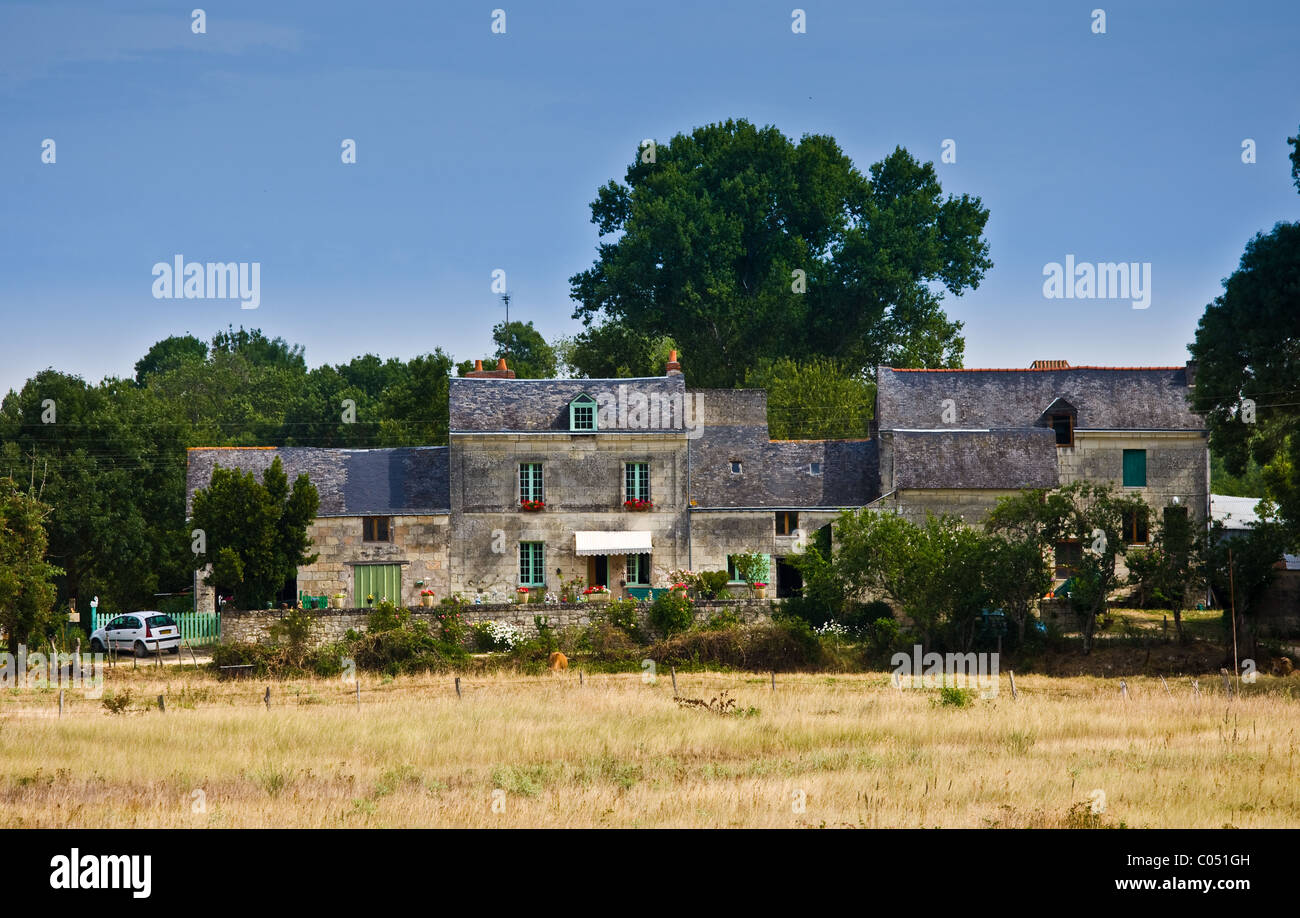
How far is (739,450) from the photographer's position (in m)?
41.8

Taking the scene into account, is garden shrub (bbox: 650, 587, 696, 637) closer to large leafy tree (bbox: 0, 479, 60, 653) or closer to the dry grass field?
the dry grass field

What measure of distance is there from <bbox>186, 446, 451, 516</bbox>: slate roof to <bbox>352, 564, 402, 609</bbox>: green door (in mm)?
1546

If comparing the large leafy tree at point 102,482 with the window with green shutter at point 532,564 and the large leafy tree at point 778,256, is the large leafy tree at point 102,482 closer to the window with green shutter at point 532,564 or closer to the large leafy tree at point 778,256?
the window with green shutter at point 532,564

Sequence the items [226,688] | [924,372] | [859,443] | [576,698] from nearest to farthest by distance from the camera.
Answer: [576,698]
[226,688]
[859,443]
[924,372]

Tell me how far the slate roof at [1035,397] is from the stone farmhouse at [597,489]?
0.57 metres

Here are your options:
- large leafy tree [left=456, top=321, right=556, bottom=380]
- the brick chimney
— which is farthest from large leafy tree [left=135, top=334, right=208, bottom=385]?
the brick chimney

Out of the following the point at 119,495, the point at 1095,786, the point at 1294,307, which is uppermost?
the point at 1294,307

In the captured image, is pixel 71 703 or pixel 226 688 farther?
pixel 226 688

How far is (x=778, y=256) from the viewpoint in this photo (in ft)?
212

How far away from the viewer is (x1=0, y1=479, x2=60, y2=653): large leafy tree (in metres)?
32.2

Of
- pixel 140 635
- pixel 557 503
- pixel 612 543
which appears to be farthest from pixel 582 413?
pixel 140 635
